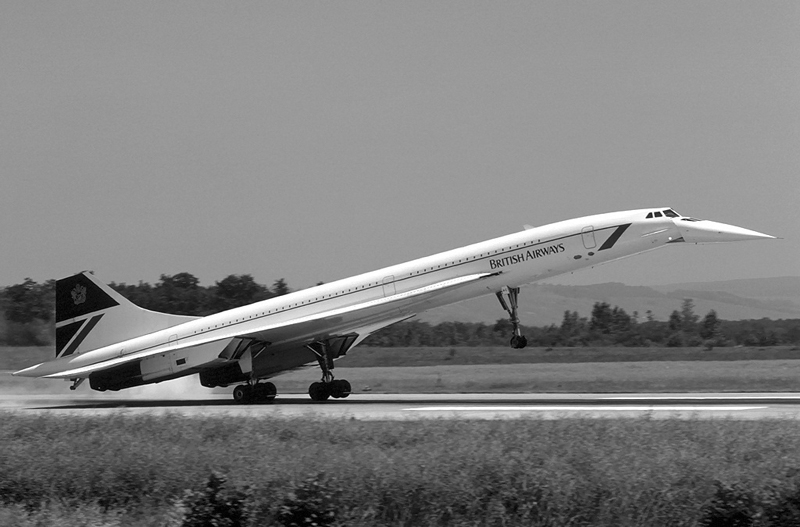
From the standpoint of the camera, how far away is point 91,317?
27.0m

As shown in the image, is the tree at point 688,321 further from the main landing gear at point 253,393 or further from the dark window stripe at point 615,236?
the main landing gear at point 253,393

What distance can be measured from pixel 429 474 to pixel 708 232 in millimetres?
15743

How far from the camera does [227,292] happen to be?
52500mm

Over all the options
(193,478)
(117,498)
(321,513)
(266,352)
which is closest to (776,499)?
(321,513)

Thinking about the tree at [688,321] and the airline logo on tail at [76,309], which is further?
the tree at [688,321]

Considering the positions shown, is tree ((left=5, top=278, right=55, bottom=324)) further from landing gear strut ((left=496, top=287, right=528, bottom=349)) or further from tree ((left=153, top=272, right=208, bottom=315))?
landing gear strut ((left=496, top=287, right=528, bottom=349))

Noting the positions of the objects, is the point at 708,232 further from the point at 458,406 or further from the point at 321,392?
the point at 321,392

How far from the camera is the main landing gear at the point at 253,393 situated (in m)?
25.5

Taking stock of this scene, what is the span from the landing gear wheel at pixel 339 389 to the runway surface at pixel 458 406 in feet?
0.79

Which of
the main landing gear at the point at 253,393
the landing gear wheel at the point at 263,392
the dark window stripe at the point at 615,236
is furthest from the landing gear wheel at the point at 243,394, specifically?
the dark window stripe at the point at 615,236

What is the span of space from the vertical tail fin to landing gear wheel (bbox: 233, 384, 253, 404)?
11.3ft

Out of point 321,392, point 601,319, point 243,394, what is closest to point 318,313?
point 321,392

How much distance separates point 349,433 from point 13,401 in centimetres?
1926

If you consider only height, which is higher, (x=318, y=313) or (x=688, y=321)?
(x=688, y=321)
